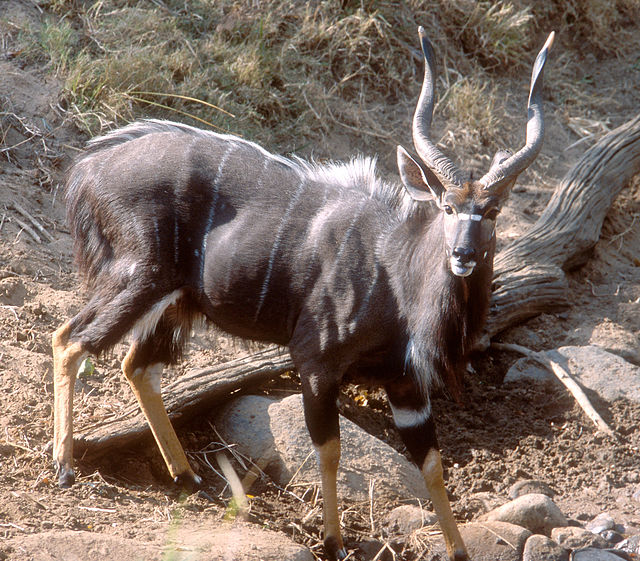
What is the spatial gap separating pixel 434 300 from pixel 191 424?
Result: 5.23ft

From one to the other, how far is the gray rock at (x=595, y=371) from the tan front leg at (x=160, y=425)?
196cm

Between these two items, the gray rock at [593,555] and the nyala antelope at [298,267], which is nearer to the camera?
the nyala antelope at [298,267]

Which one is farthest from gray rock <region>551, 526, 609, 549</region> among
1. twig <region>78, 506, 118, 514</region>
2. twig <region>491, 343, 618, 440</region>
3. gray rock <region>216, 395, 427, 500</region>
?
twig <region>78, 506, 118, 514</region>

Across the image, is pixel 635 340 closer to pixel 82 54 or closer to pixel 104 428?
pixel 104 428

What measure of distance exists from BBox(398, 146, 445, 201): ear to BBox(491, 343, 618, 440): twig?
182 cm

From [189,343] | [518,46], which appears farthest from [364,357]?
[518,46]

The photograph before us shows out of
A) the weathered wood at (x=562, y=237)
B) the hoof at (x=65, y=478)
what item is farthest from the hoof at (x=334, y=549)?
the weathered wood at (x=562, y=237)

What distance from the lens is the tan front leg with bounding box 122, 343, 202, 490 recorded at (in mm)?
3904

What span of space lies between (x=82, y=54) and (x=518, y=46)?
3761 millimetres

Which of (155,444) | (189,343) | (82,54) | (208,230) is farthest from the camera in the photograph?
(82,54)

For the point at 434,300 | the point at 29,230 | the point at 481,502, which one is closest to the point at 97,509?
the point at 434,300

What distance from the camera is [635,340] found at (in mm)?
5152

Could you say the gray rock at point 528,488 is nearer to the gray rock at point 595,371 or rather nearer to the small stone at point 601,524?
the small stone at point 601,524

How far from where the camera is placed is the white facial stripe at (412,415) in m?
3.64
